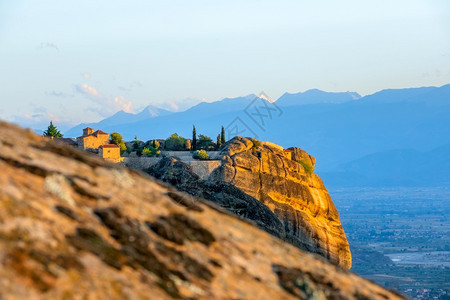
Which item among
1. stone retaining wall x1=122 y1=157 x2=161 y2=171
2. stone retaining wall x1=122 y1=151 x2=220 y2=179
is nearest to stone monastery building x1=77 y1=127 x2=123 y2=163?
stone retaining wall x1=122 y1=157 x2=161 y2=171

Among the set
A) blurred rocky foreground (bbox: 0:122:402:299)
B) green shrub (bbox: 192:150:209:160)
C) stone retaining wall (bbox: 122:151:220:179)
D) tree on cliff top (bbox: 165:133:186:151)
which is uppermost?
tree on cliff top (bbox: 165:133:186:151)

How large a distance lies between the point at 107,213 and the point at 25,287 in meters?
3.71

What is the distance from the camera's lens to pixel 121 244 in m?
15.5

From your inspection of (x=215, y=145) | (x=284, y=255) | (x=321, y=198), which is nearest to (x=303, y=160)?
(x=321, y=198)

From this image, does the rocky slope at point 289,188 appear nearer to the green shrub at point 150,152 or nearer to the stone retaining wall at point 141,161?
the stone retaining wall at point 141,161

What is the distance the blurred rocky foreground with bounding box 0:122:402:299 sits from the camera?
13539 mm

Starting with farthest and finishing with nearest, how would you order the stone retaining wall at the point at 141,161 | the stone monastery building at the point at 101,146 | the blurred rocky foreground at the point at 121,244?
1. the stone monastery building at the point at 101,146
2. the stone retaining wall at the point at 141,161
3. the blurred rocky foreground at the point at 121,244

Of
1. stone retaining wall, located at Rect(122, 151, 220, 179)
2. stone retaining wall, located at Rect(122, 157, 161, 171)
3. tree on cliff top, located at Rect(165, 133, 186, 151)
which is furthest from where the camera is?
tree on cliff top, located at Rect(165, 133, 186, 151)

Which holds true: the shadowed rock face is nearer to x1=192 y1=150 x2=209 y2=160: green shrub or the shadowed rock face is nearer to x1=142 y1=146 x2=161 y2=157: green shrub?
x1=192 y1=150 x2=209 y2=160: green shrub

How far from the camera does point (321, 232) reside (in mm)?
97062

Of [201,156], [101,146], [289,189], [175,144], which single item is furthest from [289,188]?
[101,146]

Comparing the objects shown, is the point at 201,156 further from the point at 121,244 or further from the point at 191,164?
the point at 121,244

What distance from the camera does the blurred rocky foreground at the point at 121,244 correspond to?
44.4 ft

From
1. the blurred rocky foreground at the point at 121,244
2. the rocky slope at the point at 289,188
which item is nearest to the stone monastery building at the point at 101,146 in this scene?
the rocky slope at the point at 289,188
